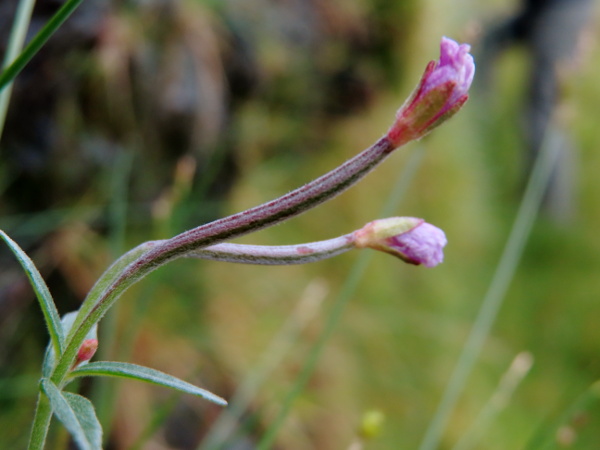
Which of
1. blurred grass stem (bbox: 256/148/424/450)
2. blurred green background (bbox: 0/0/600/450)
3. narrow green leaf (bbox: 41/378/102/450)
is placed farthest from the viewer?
blurred green background (bbox: 0/0/600/450)

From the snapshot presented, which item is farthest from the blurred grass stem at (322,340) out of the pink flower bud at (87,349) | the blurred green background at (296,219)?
the pink flower bud at (87,349)

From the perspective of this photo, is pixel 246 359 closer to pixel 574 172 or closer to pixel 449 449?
pixel 449 449

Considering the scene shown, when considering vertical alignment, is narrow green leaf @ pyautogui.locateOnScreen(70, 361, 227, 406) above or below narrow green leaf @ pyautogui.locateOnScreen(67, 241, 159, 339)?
below

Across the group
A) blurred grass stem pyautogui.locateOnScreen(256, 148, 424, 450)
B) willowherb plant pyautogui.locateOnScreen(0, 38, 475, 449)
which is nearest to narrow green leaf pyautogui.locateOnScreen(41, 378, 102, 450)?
willowherb plant pyautogui.locateOnScreen(0, 38, 475, 449)

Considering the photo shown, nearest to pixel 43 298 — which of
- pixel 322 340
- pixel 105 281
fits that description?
pixel 105 281

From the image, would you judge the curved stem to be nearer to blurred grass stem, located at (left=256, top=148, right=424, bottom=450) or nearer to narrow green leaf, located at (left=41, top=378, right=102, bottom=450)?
narrow green leaf, located at (left=41, top=378, right=102, bottom=450)

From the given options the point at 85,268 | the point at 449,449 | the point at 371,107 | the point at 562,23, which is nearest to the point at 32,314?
the point at 85,268

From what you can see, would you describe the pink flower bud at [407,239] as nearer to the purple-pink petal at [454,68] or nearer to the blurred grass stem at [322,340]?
the purple-pink petal at [454,68]
